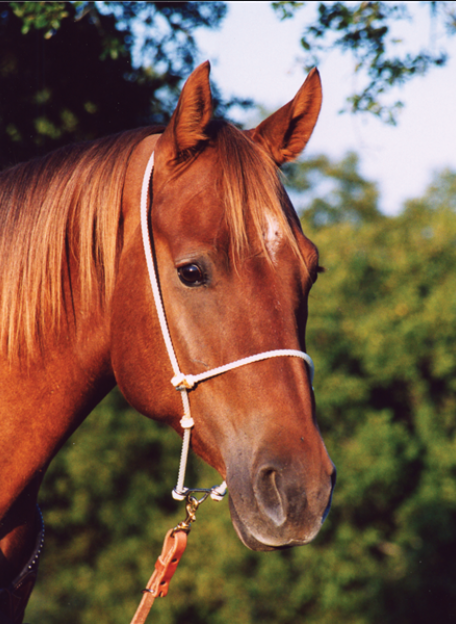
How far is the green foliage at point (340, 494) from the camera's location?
413 inches

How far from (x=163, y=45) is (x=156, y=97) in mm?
339

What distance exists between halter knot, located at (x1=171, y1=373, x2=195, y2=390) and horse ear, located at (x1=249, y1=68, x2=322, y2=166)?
875 mm

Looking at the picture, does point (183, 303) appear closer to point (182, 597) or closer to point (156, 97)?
point (156, 97)

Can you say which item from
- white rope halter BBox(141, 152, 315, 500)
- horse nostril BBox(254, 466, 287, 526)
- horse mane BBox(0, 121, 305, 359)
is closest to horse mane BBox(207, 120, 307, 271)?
horse mane BBox(0, 121, 305, 359)

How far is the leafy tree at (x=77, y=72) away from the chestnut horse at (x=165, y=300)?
1.90 metres

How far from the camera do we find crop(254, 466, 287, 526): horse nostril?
Answer: 1.50m

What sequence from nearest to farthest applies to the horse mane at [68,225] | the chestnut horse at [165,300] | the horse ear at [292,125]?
the chestnut horse at [165,300] → the horse mane at [68,225] → the horse ear at [292,125]

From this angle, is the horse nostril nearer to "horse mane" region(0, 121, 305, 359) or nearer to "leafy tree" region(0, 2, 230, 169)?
"horse mane" region(0, 121, 305, 359)

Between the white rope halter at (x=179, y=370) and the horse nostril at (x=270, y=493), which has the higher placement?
the white rope halter at (x=179, y=370)

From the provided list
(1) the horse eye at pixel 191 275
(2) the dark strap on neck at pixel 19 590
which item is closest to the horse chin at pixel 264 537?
(1) the horse eye at pixel 191 275

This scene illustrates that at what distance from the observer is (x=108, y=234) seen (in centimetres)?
190

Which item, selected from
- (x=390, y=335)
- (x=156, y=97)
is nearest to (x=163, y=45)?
(x=156, y=97)

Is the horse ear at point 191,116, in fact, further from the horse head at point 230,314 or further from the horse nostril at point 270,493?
the horse nostril at point 270,493

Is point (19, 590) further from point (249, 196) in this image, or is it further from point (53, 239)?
point (249, 196)
